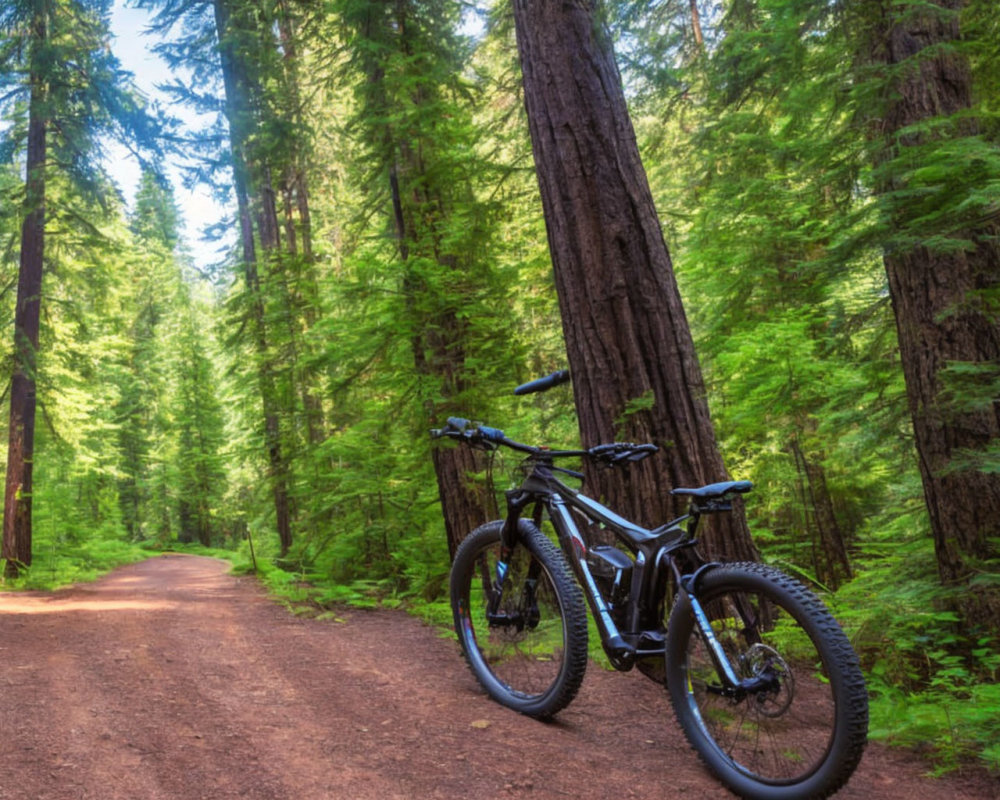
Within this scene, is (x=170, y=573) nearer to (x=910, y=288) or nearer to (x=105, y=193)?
(x=105, y=193)

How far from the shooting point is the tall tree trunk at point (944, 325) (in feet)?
17.2

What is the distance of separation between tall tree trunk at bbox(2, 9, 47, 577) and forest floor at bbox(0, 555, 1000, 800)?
432 inches

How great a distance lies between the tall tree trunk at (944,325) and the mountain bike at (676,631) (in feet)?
8.80

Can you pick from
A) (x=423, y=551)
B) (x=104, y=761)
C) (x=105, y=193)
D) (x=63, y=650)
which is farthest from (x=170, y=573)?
(x=104, y=761)

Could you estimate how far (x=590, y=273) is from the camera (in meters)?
4.44

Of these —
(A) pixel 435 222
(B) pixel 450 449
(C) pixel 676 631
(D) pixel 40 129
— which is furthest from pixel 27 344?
(C) pixel 676 631

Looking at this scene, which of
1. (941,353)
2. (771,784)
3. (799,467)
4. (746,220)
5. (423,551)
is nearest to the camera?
(771,784)

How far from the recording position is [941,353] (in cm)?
545

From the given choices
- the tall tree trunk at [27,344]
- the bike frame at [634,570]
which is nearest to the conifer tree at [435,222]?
the bike frame at [634,570]

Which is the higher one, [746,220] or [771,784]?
[746,220]

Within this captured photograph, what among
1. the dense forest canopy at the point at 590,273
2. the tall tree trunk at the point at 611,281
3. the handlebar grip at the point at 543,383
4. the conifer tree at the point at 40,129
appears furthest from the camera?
the conifer tree at the point at 40,129

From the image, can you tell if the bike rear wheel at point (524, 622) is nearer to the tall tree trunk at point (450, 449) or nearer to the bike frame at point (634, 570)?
the bike frame at point (634, 570)

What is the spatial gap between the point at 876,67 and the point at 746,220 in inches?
201

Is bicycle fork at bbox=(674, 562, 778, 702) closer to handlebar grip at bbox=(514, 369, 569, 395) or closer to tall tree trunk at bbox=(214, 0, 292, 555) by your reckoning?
handlebar grip at bbox=(514, 369, 569, 395)
